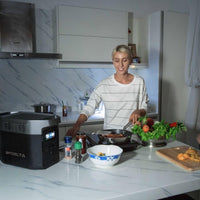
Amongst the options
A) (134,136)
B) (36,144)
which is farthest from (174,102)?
(36,144)

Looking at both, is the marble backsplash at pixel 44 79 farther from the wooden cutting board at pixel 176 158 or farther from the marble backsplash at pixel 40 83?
the wooden cutting board at pixel 176 158

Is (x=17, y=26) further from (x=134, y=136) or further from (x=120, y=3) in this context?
(x=134, y=136)

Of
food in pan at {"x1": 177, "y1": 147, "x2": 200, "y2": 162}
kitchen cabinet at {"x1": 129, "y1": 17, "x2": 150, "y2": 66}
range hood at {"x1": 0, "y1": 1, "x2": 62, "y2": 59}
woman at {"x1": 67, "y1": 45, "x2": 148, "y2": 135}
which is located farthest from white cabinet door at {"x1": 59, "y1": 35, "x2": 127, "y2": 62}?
food in pan at {"x1": 177, "y1": 147, "x2": 200, "y2": 162}

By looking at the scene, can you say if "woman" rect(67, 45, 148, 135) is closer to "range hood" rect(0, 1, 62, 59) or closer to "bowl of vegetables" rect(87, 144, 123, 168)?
"bowl of vegetables" rect(87, 144, 123, 168)

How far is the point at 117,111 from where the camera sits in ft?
6.61

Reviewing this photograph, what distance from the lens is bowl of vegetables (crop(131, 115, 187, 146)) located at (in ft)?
4.88

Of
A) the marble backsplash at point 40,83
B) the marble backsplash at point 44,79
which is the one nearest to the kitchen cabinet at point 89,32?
the marble backsplash at point 44,79

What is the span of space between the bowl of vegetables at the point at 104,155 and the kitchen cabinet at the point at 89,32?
169 cm

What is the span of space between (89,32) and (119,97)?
1223 millimetres

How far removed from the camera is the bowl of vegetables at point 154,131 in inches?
58.6

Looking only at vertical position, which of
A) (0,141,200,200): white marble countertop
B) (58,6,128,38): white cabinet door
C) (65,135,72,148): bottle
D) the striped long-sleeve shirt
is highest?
(58,6,128,38): white cabinet door

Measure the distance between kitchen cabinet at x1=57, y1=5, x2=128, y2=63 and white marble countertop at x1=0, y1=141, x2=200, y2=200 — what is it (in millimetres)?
1773

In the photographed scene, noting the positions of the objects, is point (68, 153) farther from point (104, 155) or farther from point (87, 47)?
point (87, 47)

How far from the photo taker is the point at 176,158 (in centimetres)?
133
